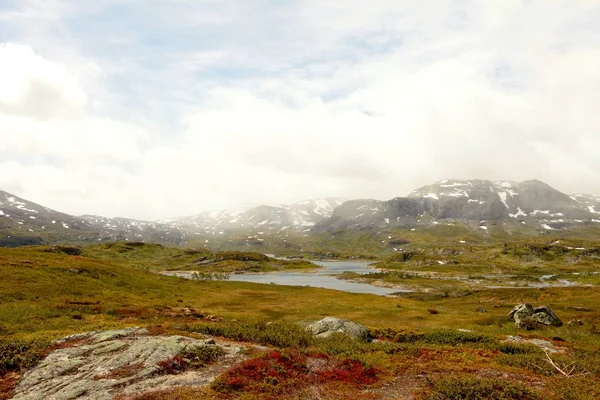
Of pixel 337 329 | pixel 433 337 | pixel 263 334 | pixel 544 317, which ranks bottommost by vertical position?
pixel 544 317

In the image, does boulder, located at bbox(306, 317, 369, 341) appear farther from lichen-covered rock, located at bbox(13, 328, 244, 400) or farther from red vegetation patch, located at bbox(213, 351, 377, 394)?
red vegetation patch, located at bbox(213, 351, 377, 394)

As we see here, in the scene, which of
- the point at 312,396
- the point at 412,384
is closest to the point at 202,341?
the point at 312,396

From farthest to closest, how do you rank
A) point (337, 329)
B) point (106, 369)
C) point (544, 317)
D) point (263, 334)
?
point (544, 317) → point (337, 329) → point (263, 334) → point (106, 369)

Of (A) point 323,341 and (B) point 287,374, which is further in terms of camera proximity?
(A) point 323,341

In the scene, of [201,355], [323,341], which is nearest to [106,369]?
[201,355]

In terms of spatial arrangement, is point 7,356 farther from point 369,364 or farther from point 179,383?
point 369,364

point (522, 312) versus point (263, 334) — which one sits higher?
point (263, 334)

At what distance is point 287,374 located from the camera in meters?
23.4

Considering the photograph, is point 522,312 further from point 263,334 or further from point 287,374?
point 287,374

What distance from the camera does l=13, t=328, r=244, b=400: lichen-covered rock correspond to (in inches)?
844

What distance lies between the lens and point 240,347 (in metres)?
31.5

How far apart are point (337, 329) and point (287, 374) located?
18405 millimetres

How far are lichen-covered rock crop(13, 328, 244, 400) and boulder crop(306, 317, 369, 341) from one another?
41.8 ft

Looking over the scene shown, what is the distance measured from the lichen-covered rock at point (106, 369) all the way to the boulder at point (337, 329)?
41.8ft
